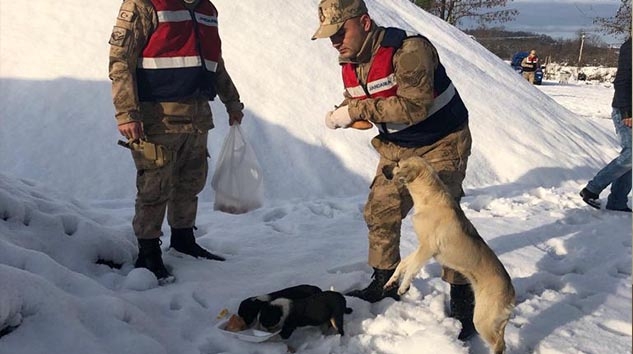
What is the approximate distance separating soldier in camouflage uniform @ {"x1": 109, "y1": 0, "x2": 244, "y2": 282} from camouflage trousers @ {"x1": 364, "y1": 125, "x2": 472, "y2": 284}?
123 cm

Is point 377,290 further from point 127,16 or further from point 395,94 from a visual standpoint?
point 127,16

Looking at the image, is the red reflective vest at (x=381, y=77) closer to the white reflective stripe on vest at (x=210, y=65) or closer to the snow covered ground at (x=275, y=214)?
the white reflective stripe on vest at (x=210, y=65)

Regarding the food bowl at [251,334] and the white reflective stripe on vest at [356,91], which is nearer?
the food bowl at [251,334]

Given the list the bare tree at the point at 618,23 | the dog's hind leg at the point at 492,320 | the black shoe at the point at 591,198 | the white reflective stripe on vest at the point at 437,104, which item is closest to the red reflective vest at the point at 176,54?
the white reflective stripe on vest at the point at 437,104

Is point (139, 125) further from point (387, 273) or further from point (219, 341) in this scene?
point (387, 273)

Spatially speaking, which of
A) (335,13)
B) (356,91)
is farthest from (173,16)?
(356,91)

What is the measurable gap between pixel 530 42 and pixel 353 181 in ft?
164

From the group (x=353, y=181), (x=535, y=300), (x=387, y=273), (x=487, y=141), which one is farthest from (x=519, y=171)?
(x=387, y=273)

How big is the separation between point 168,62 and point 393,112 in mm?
1478

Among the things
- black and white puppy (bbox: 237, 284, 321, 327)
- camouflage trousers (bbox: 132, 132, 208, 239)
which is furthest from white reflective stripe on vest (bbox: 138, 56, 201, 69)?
black and white puppy (bbox: 237, 284, 321, 327)

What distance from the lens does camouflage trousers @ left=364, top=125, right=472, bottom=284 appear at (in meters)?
3.22

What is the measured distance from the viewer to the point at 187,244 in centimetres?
416

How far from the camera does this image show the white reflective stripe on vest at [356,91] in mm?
3172

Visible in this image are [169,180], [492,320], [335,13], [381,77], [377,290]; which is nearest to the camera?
[492,320]
